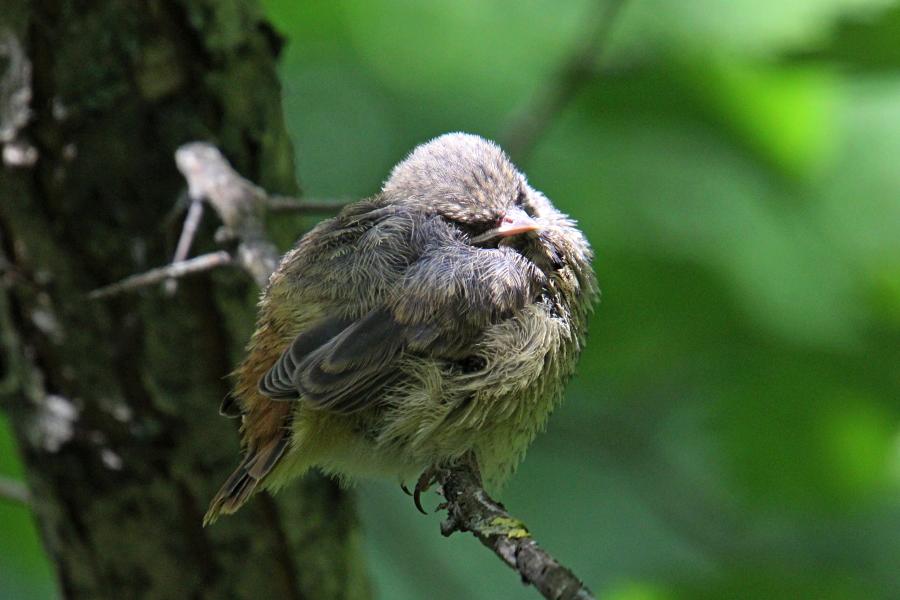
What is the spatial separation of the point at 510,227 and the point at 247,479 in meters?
1.03

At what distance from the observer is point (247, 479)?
110 inches

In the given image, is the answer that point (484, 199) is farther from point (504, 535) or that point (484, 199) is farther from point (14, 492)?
point (14, 492)

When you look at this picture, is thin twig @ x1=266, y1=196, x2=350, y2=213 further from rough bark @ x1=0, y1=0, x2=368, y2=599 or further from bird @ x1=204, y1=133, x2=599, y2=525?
rough bark @ x1=0, y1=0, x2=368, y2=599

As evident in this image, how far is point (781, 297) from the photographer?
4344 millimetres

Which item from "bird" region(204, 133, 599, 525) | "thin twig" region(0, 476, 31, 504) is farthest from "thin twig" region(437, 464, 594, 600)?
"thin twig" region(0, 476, 31, 504)

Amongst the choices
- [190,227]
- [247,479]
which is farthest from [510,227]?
[247,479]

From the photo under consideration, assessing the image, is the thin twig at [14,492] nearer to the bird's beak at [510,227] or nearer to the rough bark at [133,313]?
the rough bark at [133,313]

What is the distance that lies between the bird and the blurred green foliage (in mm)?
751

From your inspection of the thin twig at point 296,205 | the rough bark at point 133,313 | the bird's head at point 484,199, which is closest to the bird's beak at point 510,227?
the bird's head at point 484,199

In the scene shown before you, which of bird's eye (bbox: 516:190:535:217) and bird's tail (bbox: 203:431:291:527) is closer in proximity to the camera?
bird's tail (bbox: 203:431:291:527)

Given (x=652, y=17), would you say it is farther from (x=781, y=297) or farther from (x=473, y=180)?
(x=473, y=180)

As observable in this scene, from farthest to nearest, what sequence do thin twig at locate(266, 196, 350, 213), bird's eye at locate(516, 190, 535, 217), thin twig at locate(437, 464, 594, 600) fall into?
1. bird's eye at locate(516, 190, 535, 217)
2. thin twig at locate(266, 196, 350, 213)
3. thin twig at locate(437, 464, 594, 600)

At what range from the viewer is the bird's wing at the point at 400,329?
2.70 meters

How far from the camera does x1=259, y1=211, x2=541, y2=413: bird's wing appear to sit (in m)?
2.70
